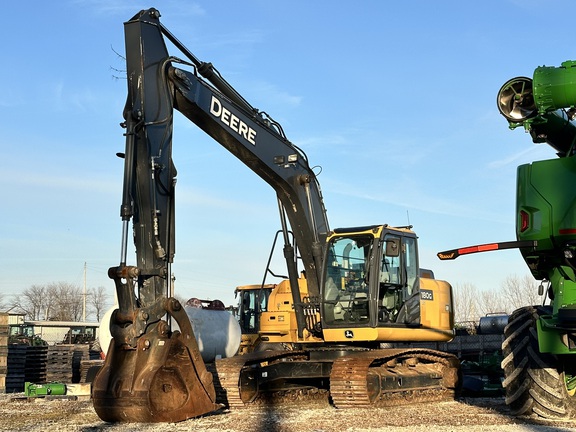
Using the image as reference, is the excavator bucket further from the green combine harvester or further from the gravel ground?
the green combine harvester

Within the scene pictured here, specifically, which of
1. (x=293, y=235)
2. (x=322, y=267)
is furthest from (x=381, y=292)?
(x=293, y=235)

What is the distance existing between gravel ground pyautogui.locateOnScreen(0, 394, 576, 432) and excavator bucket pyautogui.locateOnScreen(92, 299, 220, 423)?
0.22 meters

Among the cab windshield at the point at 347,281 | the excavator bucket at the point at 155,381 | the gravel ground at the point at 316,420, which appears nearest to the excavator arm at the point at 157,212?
the excavator bucket at the point at 155,381

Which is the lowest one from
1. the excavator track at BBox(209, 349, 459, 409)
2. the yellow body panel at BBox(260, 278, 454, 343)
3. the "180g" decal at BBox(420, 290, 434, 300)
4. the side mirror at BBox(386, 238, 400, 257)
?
the excavator track at BBox(209, 349, 459, 409)

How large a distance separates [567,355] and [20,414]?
8.58m

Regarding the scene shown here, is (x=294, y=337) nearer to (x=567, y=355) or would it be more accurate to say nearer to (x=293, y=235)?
(x=293, y=235)

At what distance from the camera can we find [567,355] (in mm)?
9625

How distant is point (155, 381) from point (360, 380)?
3868 millimetres

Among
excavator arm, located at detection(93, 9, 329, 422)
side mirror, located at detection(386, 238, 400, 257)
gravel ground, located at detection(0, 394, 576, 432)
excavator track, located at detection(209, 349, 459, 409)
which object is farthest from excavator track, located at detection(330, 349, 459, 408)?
excavator arm, located at detection(93, 9, 329, 422)

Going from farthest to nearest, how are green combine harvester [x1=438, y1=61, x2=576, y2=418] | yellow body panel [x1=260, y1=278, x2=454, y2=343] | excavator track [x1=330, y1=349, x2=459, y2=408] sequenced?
1. yellow body panel [x1=260, y1=278, x2=454, y2=343]
2. excavator track [x1=330, y1=349, x2=459, y2=408]
3. green combine harvester [x1=438, y1=61, x2=576, y2=418]

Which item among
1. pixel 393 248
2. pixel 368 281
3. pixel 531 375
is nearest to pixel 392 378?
pixel 368 281

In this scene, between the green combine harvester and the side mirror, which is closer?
the green combine harvester

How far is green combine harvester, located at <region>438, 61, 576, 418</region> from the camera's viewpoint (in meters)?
8.88

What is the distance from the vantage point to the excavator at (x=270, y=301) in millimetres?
10477
